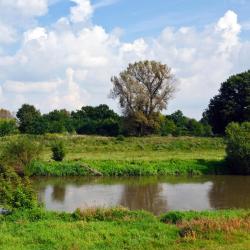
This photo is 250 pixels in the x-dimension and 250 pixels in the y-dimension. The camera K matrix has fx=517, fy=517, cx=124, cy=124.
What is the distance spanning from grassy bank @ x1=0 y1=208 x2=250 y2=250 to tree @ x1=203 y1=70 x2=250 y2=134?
4506cm

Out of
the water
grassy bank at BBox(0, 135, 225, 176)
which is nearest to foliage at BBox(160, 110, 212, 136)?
grassy bank at BBox(0, 135, 225, 176)

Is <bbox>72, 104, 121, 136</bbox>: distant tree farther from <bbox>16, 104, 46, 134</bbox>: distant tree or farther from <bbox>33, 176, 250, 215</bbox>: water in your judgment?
<bbox>33, 176, 250, 215</bbox>: water

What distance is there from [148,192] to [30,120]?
51.9 metres

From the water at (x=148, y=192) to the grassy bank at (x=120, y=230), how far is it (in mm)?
4256

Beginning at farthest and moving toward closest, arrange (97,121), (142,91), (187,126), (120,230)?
(187,126), (97,121), (142,91), (120,230)

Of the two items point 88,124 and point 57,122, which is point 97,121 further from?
point 57,122

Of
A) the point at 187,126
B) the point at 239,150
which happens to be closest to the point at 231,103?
the point at 187,126

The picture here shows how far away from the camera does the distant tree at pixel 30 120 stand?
74969 millimetres

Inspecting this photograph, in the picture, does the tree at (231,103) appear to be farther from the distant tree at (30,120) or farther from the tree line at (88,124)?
the distant tree at (30,120)

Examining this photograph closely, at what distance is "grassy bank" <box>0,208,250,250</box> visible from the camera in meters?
14.6

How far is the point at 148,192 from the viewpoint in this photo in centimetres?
3053

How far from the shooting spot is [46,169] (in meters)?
38.0

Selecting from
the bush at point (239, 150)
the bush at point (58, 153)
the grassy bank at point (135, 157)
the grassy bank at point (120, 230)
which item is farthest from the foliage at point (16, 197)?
the bush at point (239, 150)

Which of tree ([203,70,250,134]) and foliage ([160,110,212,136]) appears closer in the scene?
tree ([203,70,250,134])
